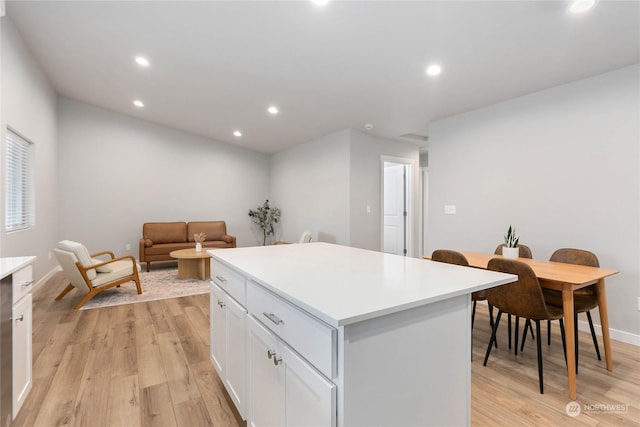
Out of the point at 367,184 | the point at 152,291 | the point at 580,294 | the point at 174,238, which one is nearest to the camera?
the point at 580,294

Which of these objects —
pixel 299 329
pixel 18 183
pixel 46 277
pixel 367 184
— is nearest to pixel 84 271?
pixel 18 183

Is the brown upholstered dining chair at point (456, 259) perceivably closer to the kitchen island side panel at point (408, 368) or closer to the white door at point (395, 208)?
the kitchen island side panel at point (408, 368)

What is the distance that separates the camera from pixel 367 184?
5.33 meters

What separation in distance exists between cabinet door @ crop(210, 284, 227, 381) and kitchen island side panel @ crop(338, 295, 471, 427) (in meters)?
1.12

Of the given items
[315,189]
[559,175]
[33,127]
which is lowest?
[559,175]

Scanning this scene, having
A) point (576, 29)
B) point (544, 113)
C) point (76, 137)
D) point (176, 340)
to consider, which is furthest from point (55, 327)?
point (544, 113)

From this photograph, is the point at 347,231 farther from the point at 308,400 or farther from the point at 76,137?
the point at 76,137

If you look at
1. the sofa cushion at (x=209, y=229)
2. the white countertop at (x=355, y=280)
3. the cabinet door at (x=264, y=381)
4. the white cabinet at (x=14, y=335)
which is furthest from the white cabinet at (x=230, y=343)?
the sofa cushion at (x=209, y=229)

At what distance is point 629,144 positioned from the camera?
2643 millimetres

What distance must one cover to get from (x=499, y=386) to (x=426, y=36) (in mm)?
2691

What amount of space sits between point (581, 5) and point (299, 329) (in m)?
2.70

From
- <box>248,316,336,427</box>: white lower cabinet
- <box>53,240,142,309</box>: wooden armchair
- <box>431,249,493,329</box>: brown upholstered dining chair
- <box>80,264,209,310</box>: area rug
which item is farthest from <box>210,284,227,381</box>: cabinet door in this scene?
<box>53,240,142,309</box>: wooden armchair

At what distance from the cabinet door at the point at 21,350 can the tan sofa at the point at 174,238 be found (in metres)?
4.05

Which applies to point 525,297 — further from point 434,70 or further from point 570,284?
point 434,70
